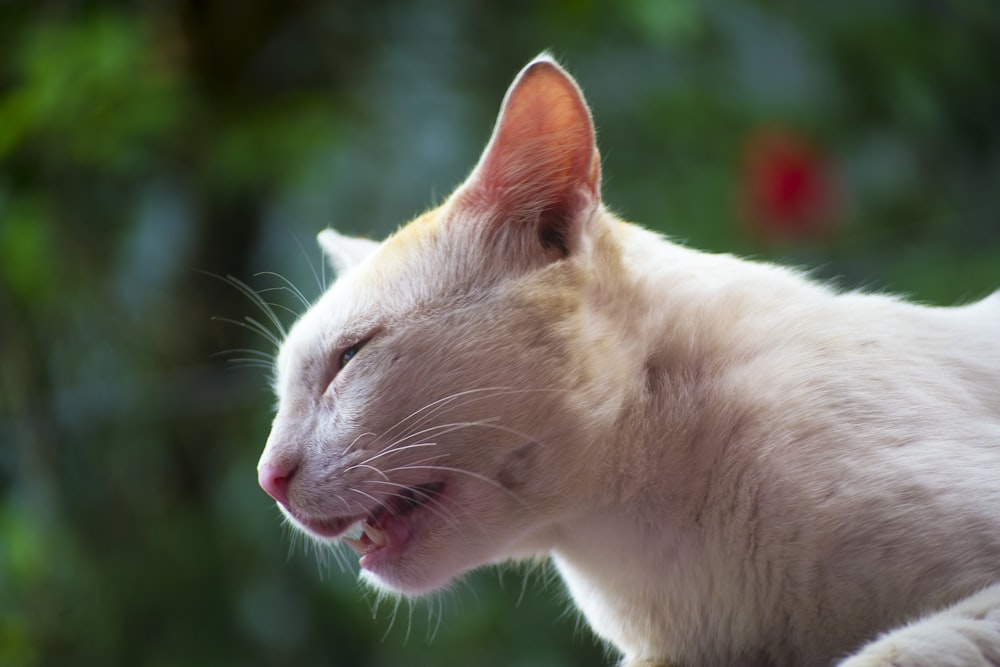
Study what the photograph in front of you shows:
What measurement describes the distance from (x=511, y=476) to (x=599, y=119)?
4.85 feet

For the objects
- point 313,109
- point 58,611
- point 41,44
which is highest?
point 41,44

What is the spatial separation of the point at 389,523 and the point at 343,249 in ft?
1.21

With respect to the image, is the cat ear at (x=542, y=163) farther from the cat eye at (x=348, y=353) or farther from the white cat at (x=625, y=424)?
the cat eye at (x=348, y=353)

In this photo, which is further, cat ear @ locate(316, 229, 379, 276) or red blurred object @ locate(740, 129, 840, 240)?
red blurred object @ locate(740, 129, 840, 240)

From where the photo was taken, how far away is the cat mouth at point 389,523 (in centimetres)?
89

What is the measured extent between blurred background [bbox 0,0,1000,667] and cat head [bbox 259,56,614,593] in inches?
38.8

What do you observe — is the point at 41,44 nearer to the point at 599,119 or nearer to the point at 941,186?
the point at 599,119

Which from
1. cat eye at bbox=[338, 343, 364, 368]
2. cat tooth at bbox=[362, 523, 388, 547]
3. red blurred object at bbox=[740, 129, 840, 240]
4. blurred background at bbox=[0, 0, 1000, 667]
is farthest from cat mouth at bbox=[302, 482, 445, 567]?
red blurred object at bbox=[740, 129, 840, 240]

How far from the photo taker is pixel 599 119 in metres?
2.21

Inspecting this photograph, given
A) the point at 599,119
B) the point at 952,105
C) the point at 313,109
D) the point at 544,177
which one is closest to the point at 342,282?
the point at 544,177

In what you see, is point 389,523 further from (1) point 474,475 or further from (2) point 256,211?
(2) point 256,211

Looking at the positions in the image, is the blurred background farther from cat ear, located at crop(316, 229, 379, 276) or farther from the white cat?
the white cat

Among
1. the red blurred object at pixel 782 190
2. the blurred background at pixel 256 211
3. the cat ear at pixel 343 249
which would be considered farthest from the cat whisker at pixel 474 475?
the red blurred object at pixel 782 190

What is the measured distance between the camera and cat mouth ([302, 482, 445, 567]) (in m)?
0.89
